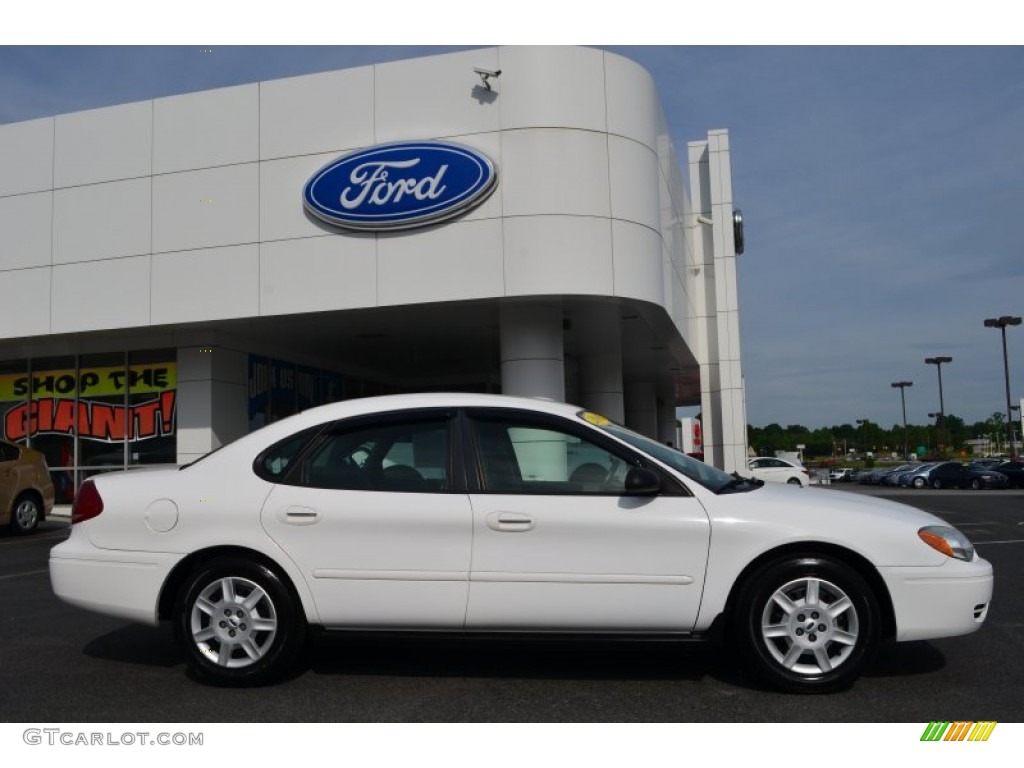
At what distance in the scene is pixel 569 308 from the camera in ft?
50.9

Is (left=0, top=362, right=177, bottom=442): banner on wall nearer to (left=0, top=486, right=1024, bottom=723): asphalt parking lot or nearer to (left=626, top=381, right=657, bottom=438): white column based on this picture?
(left=0, top=486, right=1024, bottom=723): asphalt parking lot

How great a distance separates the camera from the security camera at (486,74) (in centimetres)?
1434

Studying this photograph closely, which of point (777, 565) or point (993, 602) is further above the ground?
point (777, 565)

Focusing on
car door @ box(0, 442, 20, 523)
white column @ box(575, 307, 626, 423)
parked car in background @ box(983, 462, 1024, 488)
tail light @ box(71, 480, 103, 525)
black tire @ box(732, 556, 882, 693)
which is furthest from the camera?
parked car in background @ box(983, 462, 1024, 488)

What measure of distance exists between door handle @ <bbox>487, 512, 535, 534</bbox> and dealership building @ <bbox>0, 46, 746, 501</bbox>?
955cm

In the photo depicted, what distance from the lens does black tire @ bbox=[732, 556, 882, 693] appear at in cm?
466

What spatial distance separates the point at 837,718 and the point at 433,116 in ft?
40.0

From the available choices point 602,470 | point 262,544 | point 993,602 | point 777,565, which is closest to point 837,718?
point 777,565

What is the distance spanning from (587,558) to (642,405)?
26.3 metres

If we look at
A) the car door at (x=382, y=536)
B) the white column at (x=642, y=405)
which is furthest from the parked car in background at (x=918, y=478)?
the car door at (x=382, y=536)

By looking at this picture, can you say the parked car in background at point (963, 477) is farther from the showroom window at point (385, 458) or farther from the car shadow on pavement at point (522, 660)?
the showroom window at point (385, 458)

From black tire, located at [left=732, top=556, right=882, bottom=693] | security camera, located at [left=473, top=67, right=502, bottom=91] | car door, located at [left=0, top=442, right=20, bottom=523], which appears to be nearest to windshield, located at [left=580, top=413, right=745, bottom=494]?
black tire, located at [left=732, top=556, right=882, bottom=693]

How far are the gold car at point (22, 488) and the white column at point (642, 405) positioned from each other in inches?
754

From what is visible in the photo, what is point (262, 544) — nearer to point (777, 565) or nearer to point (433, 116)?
point (777, 565)
